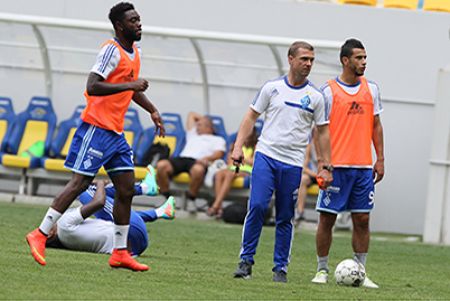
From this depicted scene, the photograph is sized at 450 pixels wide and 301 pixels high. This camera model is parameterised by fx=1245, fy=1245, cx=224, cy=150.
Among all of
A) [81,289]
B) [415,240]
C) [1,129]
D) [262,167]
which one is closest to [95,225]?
[262,167]

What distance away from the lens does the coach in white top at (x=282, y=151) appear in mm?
10555

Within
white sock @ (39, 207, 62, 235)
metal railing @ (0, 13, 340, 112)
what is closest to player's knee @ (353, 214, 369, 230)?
white sock @ (39, 207, 62, 235)

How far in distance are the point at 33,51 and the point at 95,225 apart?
9.24 meters

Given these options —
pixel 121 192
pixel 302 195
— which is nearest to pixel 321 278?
pixel 121 192

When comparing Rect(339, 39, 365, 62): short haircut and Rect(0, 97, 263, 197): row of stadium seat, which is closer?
Rect(339, 39, 365, 62): short haircut

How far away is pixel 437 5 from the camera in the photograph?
2078 centimetres

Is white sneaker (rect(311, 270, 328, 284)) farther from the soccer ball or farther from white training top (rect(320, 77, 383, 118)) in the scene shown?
white training top (rect(320, 77, 383, 118))

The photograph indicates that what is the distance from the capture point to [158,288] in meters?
9.27

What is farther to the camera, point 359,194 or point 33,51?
point 33,51

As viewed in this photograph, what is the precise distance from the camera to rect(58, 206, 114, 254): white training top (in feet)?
39.3

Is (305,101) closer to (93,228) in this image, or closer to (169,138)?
(93,228)

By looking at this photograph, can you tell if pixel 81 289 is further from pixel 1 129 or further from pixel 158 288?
pixel 1 129

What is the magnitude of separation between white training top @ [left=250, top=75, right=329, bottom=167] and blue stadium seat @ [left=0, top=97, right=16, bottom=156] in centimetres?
1041

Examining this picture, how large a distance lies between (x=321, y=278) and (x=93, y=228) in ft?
8.11
